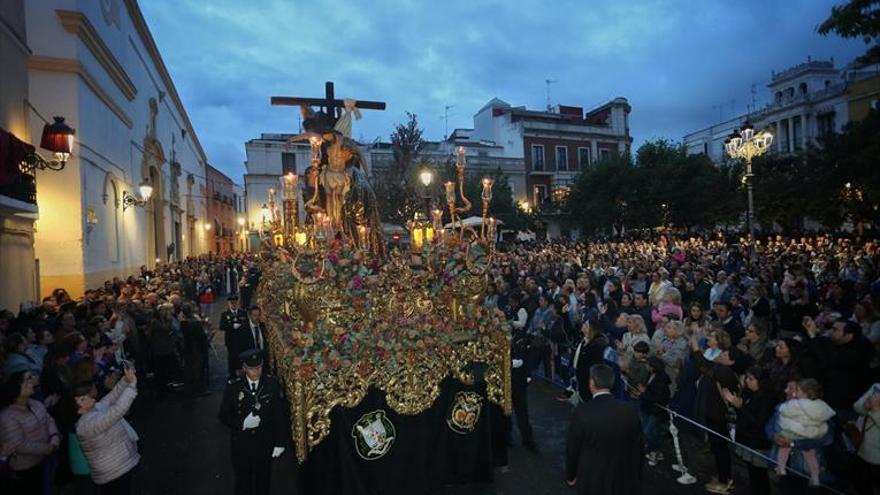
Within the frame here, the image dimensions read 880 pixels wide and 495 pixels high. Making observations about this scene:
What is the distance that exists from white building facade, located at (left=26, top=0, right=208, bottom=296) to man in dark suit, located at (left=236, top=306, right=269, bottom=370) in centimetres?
721

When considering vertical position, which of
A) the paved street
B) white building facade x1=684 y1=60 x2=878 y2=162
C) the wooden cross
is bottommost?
the paved street

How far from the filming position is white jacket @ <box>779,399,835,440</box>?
485 centimetres

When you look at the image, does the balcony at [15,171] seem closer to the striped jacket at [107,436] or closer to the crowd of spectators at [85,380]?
the crowd of spectators at [85,380]

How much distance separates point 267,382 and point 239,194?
73014 mm

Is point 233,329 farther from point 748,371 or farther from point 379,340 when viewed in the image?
point 748,371

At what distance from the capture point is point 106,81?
683 inches

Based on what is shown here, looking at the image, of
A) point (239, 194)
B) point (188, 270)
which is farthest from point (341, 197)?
point (239, 194)

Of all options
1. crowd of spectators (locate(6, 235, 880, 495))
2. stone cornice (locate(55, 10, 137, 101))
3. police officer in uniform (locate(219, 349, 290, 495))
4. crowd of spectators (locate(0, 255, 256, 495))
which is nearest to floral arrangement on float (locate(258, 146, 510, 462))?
police officer in uniform (locate(219, 349, 290, 495))

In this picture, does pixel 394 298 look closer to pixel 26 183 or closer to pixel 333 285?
pixel 333 285

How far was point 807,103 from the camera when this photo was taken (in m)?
43.1

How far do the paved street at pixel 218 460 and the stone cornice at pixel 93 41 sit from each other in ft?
35.6

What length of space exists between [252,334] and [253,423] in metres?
4.96

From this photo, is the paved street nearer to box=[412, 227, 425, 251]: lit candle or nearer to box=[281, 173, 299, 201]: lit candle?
box=[412, 227, 425, 251]: lit candle

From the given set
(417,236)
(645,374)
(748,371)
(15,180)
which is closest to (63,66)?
(15,180)
